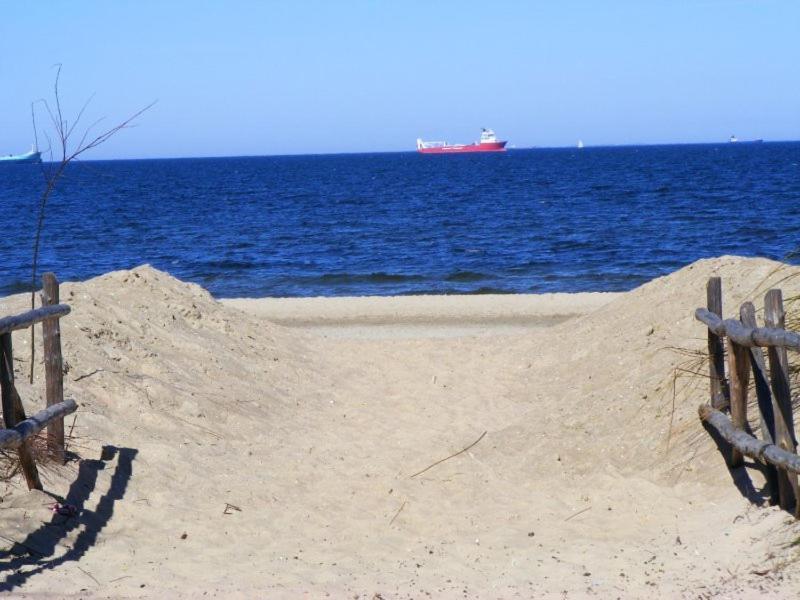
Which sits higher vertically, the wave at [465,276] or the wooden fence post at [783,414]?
the wooden fence post at [783,414]

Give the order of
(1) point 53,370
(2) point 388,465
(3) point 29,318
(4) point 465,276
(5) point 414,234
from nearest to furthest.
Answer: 1. (3) point 29,318
2. (1) point 53,370
3. (2) point 388,465
4. (4) point 465,276
5. (5) point 414,234

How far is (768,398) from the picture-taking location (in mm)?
6258

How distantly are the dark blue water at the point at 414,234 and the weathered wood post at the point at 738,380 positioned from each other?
7141 mm

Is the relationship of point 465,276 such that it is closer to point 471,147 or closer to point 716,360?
point 716,360

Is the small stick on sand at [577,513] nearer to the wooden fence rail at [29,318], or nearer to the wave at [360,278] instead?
the wooden fence rail at [29,318]

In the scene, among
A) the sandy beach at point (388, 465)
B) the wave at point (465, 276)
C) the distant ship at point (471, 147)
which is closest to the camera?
the sandy beach at point (388, 465)

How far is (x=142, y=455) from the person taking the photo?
783 centimetres

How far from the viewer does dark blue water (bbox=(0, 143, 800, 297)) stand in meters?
25.4

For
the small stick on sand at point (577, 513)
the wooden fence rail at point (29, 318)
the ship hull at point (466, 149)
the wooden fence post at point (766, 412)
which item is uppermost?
the ship hull at point (466, 149)

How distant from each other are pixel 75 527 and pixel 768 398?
181 inches

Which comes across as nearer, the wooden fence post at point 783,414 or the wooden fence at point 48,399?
the wooden fence post at point 783,414

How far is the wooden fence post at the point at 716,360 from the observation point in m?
7.53

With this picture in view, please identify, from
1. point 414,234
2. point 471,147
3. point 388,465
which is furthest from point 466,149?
point 388,465

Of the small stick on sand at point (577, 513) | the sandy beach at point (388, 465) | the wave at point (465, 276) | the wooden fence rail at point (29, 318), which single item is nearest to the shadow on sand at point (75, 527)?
the sandy beach at point (388, 465)
